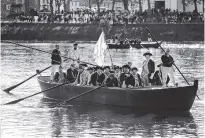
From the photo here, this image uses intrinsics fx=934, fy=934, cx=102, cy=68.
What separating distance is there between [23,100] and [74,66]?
2.67 metres

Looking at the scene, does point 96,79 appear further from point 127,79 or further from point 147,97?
point 147,97

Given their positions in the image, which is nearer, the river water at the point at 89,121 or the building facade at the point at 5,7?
the river water at the point at 89,121

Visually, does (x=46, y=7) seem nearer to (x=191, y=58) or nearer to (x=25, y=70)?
(x=191, y=58)

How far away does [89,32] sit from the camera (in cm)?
10606

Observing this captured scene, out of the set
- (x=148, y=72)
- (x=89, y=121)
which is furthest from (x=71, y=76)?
(x=89, y=121)

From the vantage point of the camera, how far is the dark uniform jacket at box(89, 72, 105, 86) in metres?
36.2

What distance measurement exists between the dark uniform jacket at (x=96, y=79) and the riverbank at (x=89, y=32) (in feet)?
216

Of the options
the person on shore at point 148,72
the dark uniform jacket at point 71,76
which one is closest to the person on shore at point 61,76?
the dark uniform jacket at point 71,76

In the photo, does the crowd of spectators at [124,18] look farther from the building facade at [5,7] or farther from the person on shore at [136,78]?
the person on shore at [136,78]

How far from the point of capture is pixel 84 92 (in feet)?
121

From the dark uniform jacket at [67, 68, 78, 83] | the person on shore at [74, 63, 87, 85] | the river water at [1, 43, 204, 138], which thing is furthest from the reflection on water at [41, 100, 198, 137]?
the dark uniform jacket at [67, 68, 78, 83]

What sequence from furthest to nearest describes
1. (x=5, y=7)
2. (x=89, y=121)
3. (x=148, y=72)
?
1. (x=5, y=7)
2. (x=148, y=72)
3. (x=89, y=121)

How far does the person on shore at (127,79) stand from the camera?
3519 cm

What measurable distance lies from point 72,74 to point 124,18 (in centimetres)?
6780
